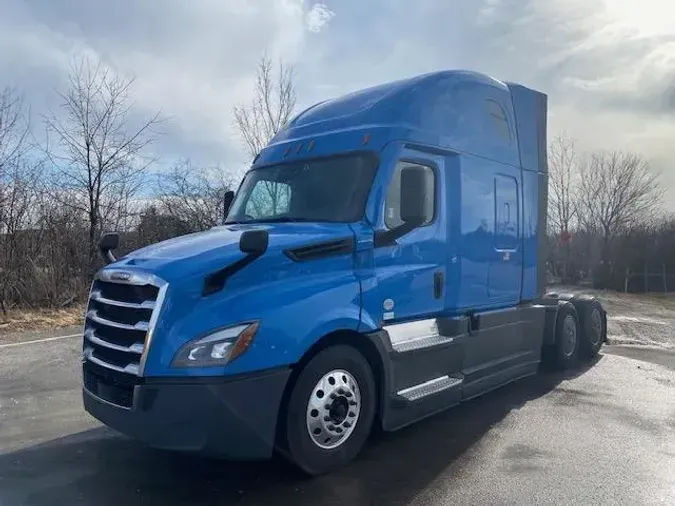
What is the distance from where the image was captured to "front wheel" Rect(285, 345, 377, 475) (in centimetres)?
435

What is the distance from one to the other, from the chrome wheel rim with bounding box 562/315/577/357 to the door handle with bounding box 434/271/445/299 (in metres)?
3.82

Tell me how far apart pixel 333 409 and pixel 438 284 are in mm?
1818

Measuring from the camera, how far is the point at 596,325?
9.88 meters

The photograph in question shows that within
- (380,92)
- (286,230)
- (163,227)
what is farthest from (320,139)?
(163,227)

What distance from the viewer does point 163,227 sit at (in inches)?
775

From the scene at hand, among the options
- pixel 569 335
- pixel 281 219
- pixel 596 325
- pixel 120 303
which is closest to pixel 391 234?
pixel 281 219

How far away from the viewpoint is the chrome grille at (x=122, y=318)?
4.09m

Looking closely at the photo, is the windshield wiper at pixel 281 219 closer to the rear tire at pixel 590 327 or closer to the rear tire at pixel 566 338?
the rear tire at pixel 566 338

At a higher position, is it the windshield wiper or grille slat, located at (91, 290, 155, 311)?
the windshield wiper

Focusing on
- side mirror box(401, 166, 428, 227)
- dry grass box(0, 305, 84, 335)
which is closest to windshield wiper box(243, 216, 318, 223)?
side mirror box(401, 166, 428, 227)

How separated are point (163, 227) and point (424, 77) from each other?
15300 mm

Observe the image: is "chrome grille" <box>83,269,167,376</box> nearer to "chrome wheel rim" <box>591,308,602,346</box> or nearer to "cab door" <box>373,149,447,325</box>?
"cab door" <box>373,149,447,325</box>

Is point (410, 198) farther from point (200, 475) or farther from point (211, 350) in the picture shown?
point (200, 475)

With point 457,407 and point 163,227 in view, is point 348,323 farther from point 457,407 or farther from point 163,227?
point 163,227
